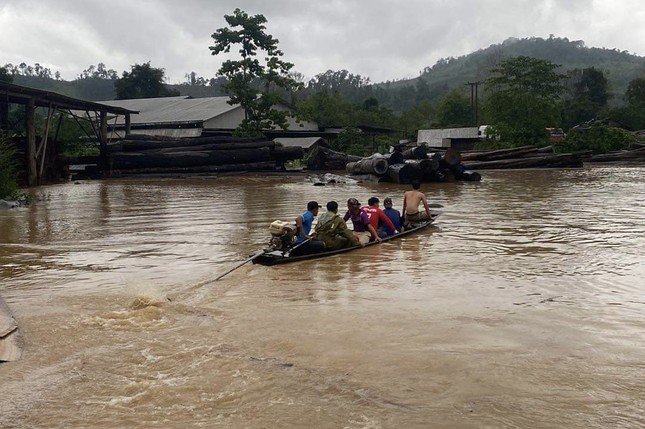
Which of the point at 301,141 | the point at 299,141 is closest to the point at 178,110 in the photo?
the point at 299,141

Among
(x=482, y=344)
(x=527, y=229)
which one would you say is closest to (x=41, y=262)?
(x=482, y=344)

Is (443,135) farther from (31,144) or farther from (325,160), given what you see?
(31,144)

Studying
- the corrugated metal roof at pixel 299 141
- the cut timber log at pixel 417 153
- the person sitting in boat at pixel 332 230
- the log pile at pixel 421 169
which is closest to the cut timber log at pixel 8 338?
the person sitting in boat at pixel 332 230

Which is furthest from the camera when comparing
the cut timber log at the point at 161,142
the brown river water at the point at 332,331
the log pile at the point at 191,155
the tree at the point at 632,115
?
the tree at the point at 632,115

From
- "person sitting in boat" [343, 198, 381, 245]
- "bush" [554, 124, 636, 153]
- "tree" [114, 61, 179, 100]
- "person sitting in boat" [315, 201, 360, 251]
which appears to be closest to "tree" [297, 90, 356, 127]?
"tree" [114, 61, 179, 100]

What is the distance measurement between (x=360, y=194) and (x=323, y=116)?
3493cm

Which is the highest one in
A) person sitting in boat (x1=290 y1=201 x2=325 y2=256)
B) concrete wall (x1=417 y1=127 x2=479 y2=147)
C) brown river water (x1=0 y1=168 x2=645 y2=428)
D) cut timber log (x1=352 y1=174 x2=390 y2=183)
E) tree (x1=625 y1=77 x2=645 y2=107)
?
tree (x1=625 y1=77 x2=645 y2=107)

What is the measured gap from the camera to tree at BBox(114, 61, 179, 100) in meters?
61.7

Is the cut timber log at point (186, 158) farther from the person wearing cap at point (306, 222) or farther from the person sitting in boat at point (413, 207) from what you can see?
the person wearing cap at point (306, 222)

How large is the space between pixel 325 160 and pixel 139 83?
3422 cm

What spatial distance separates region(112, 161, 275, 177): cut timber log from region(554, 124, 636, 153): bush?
18.2 m

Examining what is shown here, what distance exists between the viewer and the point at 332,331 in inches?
242

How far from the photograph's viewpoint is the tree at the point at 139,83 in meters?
61.7

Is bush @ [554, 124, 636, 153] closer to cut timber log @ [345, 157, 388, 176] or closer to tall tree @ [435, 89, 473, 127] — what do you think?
cut timber log @ [345, 157, 388, 176]
